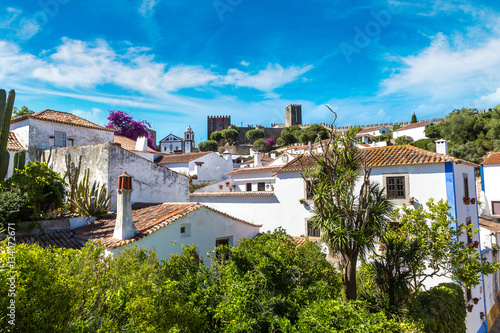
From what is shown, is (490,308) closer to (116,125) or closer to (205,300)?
(205,300)

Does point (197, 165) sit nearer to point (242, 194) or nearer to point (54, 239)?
point (242, 194)

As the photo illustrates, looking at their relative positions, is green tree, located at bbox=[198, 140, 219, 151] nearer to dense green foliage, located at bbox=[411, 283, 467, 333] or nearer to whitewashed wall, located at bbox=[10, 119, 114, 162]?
whitewashed wall, located at bbox=[10, 119, 114, 162]

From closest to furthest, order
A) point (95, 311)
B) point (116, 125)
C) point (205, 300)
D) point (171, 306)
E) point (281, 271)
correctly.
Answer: point (95, 311), point (171, 306), point (205, 300), point (281, 271), point (116, 125)

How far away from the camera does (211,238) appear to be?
12.6 meters

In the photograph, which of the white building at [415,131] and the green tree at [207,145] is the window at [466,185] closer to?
the white building at [415,131]

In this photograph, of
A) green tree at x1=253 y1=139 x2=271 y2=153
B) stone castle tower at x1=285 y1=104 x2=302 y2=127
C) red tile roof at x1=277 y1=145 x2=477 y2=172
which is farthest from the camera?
stone castle tower at x1=285 y1=104 x2=302 y2=127

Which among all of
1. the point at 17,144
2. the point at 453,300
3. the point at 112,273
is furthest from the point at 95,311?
the point at 17,144

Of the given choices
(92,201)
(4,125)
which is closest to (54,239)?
(92,201)

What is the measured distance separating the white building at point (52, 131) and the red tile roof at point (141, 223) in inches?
328

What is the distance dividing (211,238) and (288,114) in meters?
105

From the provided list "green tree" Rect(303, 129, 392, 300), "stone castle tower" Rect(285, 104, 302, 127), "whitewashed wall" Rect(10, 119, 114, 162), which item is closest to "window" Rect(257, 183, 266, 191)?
"whitewashed wall" Rect(10, 119, 114, 162)

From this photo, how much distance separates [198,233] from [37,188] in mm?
6065

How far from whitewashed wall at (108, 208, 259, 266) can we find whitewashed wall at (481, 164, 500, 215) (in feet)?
77.9

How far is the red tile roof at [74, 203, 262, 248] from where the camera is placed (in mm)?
9792
